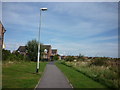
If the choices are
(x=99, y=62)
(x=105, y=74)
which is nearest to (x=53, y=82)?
(x=105, y=74)

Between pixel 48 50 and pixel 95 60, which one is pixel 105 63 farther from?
pixel 48 50

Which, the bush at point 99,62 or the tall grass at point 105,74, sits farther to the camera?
the bush at point 99,62

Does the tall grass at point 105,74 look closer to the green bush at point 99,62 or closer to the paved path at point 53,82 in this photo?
the green bush at point 99,62

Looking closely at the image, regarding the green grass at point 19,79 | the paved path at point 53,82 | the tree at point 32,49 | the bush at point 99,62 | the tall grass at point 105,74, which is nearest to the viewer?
the green grass at point 19,79

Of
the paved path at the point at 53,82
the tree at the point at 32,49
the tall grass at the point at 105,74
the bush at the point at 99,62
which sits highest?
the tree at the point at 32,49

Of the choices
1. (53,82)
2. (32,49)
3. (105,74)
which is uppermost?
(32,49)

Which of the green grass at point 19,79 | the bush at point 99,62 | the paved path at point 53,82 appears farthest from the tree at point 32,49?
the paved path at point 53,82

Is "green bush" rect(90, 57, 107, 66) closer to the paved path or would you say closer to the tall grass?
the tall grass

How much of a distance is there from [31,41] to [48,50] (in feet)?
103

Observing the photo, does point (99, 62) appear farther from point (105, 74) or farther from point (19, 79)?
point (19, 79)

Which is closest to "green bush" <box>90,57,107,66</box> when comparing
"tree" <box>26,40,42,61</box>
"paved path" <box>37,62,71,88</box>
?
"paved path" <box>37,62,71,88</box>

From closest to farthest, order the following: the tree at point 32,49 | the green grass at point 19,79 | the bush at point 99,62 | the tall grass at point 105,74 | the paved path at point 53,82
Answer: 1. the green grass at point 19,79
2. the paved path at point 53,82
3. the tall grass at point 105,74
4. the bush at point 99,62
5. the tree at point 32,49

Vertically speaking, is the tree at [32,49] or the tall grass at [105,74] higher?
the tree at [32,49]

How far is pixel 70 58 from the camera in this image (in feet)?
163
